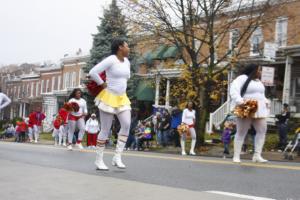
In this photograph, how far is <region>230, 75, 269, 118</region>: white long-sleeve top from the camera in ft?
34.1

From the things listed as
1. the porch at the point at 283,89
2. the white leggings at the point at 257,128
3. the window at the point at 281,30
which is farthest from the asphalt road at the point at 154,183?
the window at the point at 281,30

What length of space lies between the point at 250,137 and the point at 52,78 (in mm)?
49346

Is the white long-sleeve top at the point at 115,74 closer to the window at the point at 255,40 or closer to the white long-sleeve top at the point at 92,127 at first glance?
the white long-sleeve top at the point at 92,127

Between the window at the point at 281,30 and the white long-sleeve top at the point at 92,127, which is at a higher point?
the window at the point at 281,30

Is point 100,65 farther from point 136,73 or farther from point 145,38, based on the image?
point 136,73

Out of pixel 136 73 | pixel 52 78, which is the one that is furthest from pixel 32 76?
pixel 136 73

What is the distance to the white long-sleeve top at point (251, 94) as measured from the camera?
10398mm

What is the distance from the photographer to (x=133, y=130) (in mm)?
23422

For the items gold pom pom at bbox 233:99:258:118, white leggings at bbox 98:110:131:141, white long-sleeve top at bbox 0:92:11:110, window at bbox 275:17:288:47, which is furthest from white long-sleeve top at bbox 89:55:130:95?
window at bbox 275:17:288:47

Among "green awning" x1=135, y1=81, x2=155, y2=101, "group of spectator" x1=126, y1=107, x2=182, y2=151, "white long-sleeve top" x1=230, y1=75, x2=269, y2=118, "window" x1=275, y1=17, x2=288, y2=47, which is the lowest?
"group of spectator" x1=126, y1=107, x2=182, y2=151

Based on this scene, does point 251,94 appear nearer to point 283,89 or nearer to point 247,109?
point 247,109

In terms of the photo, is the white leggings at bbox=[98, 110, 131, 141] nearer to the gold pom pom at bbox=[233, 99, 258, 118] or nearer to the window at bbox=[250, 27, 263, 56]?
the gold pom pom at bbox=[233, 99, 258, 118]

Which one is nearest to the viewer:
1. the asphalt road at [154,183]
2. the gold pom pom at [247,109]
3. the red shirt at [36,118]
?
the asphalt road at [154,183]

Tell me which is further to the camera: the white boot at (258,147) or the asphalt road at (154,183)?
the white boot at (258,147)
